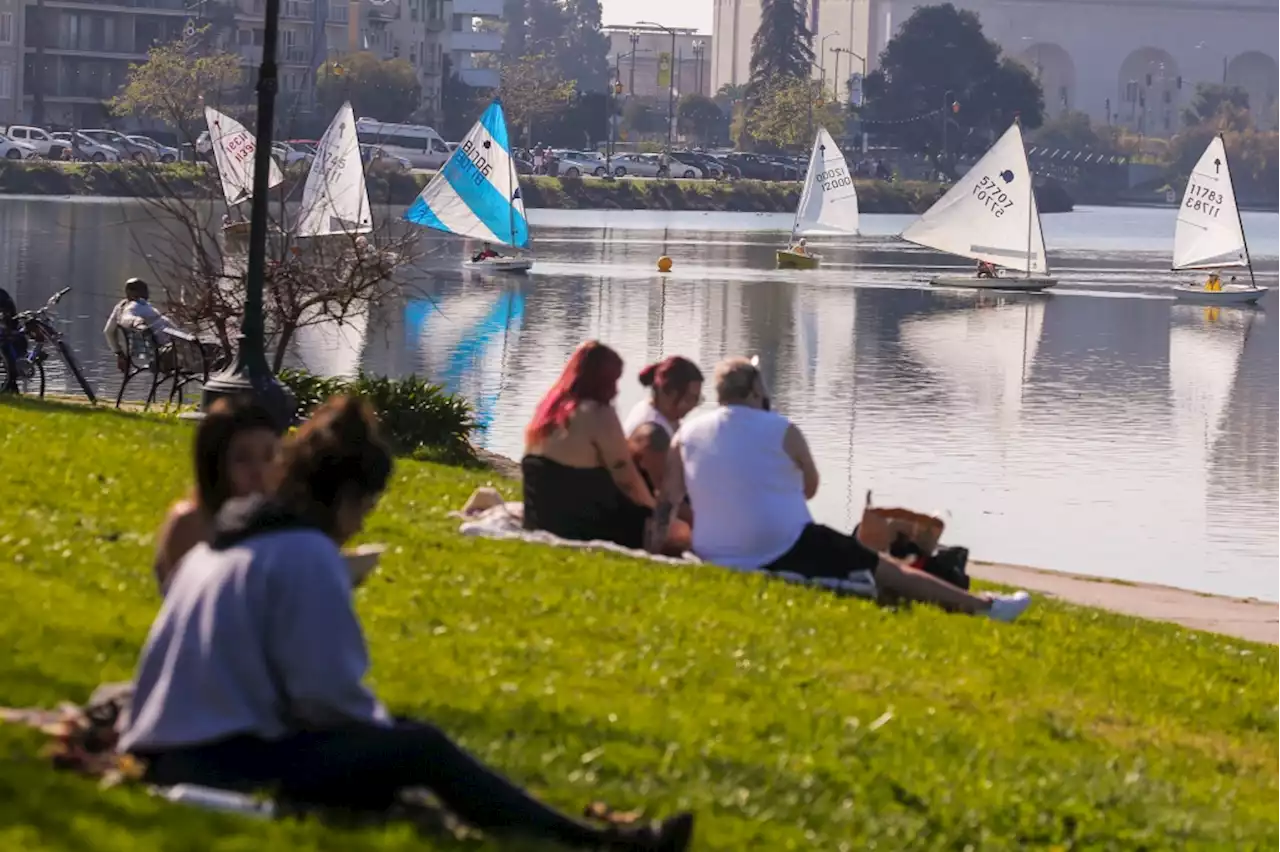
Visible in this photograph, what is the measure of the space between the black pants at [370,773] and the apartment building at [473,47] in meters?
134

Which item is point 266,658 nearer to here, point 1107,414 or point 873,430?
point 873,430

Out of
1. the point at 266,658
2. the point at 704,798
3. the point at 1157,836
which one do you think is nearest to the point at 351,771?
the point at 266,658

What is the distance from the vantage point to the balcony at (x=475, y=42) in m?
158

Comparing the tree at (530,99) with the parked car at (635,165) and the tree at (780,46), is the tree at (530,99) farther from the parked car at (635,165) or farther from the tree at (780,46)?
the tree at (780,46)

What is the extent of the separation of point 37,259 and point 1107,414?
27.2m

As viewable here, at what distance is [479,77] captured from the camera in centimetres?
14575

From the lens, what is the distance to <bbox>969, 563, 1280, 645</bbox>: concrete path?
13.8 meters

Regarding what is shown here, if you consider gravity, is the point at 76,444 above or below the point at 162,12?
below

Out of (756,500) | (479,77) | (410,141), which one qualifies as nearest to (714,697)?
(756,500)

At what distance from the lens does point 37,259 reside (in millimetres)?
49938

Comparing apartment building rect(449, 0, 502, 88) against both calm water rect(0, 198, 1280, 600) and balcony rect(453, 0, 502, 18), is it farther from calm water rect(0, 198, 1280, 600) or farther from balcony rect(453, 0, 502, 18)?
calm water rect(0, 198, 1280, 600)

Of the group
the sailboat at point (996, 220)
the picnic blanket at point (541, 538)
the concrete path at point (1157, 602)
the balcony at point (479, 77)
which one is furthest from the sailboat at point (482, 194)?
the balcony at point (479, 77)

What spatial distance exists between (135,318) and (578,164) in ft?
310

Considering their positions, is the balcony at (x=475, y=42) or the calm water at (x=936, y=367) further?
the balcony at (x=475, y=42)
